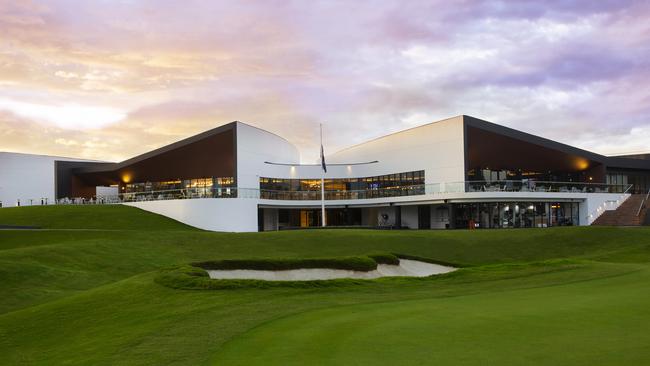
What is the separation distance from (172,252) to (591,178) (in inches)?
1741

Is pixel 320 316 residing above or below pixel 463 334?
below

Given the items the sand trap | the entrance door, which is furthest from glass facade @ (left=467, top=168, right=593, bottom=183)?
the sand trap

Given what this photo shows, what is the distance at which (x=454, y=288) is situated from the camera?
15773 millimetres

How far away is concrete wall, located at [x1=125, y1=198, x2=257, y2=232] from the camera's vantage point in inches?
1757

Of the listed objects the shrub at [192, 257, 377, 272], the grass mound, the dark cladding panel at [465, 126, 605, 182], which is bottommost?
the shrub at [192, 257, 377, 272]

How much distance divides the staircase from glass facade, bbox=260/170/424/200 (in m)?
14.7

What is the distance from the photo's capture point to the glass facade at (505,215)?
155 feet

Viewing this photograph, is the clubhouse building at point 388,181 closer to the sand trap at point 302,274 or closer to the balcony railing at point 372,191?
the balcony railing at point 372,191

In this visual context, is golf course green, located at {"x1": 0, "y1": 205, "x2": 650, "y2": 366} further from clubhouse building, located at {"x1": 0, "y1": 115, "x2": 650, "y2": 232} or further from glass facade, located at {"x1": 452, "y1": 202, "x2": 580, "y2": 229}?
glass facade, located at {"x1": 452, "y1": 202, "x2": 580, "y2": 229}

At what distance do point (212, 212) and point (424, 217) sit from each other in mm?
20184

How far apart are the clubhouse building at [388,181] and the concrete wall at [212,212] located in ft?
0.27

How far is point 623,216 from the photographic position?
146 ft

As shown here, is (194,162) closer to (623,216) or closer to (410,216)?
(410,216)

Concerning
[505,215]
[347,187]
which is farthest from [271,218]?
[505,215]
